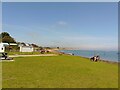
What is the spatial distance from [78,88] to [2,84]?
14.4 ft

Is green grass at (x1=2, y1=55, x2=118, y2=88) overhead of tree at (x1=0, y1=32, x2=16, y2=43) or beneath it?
beneath

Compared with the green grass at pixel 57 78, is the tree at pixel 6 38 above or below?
above

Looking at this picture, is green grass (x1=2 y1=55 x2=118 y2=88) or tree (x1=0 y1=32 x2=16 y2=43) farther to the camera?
tree (x1=0 y1=32 x2=16 y2=43)

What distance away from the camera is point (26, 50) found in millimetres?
87188

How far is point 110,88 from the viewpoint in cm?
1289

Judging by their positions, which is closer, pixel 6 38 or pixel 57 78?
pixel 57 78

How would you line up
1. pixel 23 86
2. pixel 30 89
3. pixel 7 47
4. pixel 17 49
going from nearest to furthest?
pixel 30 89, pixel 23 86, pixel 7 47, pixel 17 49

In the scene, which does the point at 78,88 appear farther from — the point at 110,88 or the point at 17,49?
the point at 17,49

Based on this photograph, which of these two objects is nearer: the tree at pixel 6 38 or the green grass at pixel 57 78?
the green grass at pixel 57 78

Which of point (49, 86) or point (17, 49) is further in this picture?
point (17, 49)


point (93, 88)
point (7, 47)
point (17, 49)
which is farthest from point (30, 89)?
point (17, 49)

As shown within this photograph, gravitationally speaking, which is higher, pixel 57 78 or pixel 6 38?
pixel 6 38

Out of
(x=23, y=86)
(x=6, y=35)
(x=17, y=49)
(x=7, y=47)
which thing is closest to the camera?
(x=23, y=86)

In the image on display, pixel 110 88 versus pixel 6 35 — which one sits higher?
pixel 6 35
